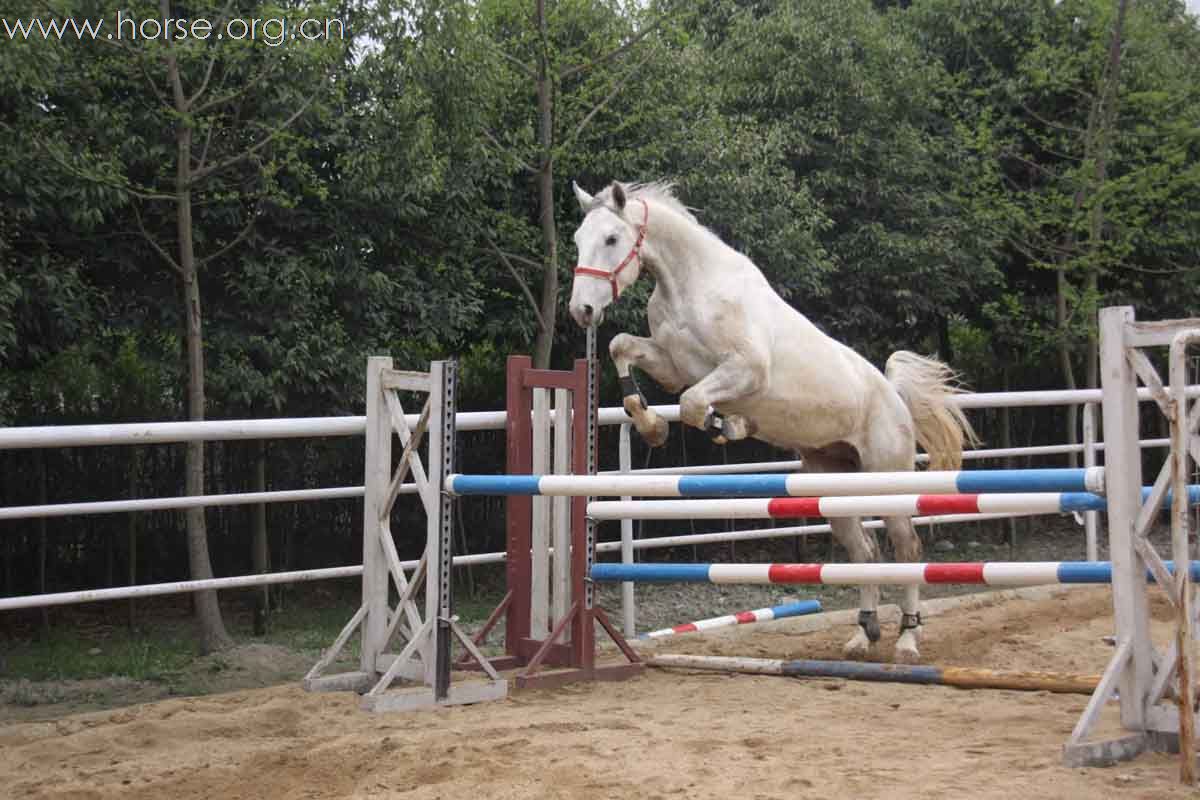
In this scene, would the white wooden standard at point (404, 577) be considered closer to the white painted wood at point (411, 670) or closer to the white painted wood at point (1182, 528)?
the white painted wood at point (411, 670)

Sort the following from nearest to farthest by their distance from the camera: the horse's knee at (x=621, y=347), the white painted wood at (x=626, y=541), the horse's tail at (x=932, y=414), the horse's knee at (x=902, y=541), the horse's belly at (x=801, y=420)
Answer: the horse's knee at (x=621, y=347) < the horse's belly at (x=801, y=420) < the white painted wood at (x=626, y=541) < the horse's knee at (x=902, y=541) < the horse's tail at (x=932, y=414)

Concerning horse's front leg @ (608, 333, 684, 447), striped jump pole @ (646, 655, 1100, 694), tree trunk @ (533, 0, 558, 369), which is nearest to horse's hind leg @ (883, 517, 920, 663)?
striped jump pole @ (646, 655, 1100, 694)

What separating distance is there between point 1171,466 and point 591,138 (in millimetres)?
6649

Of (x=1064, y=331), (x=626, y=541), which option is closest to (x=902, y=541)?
(x=626, y=541)

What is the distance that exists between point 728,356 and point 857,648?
1589mm

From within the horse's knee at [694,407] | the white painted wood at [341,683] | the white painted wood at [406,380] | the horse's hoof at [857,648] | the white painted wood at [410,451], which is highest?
the white painted wood at [406,380]

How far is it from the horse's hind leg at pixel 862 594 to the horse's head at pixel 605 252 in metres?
1.80

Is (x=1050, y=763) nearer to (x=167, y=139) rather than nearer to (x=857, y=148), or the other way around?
(x=167, y=139)

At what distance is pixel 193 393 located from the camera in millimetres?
6840

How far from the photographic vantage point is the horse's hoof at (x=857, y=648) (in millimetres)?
5877

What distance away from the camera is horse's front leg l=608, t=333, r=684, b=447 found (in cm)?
538

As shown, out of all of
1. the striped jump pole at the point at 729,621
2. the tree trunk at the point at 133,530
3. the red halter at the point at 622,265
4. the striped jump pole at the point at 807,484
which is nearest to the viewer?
the striped jump pole at the point at 807,484

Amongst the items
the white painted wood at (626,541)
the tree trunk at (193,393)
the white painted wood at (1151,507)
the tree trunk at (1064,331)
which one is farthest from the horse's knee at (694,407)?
the tree trunk at (1064,331)

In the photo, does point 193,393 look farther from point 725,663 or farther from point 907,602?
point 907,602
